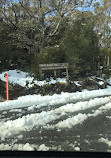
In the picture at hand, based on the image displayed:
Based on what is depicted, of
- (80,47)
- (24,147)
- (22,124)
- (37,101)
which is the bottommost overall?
(37,101)

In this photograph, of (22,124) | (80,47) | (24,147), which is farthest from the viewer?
(80,47)

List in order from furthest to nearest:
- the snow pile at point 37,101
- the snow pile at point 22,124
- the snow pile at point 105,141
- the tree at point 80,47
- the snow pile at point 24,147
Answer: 1. the tree at point 80,47
2. the snow pile at point 37,101
3. the snow pile at point 22,124
4. the snow pile at point 105,141
5. the snow pile at point 24,147

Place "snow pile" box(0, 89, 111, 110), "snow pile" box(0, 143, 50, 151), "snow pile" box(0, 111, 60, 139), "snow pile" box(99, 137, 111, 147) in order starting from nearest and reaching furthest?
"snow pile" box(0, 143, 50, 151) < "snow pile" box(99, 137, 111, 147) < "snow pile" box(0, 111, 60, 139) < "snow pile" box(0, 89, 111, 110)

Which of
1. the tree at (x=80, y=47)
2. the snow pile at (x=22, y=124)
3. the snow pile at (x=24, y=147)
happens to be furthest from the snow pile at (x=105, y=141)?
the tree at (x=80, y=47)

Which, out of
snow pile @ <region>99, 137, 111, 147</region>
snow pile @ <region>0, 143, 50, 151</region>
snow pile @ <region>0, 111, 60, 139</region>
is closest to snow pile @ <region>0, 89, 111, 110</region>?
snow pile @ <region>0, 111, 60, 139</region>

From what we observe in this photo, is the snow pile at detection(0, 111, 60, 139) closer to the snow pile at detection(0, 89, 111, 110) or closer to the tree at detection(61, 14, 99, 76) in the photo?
the snow pile at detection(0, 89, 111, 110)

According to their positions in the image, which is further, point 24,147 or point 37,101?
point 37,101

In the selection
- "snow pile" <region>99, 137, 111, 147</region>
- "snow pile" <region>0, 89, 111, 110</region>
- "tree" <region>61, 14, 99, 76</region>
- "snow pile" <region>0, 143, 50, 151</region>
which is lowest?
"snow pile" <region>0, 89, 111, 110</region>

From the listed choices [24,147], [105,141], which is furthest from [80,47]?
[24,147]

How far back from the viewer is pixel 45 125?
405cm

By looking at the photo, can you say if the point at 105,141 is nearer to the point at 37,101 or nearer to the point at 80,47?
the point at 37,101

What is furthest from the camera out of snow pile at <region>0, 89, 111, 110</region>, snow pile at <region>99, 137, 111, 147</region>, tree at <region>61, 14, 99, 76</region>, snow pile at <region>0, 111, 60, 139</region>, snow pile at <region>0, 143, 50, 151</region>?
tree at <region>61, 14, 99, 76</region>

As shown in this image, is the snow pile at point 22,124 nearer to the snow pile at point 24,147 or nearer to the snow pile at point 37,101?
the snow pile at point 24,147

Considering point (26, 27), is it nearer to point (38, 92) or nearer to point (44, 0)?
point (44, 0)
